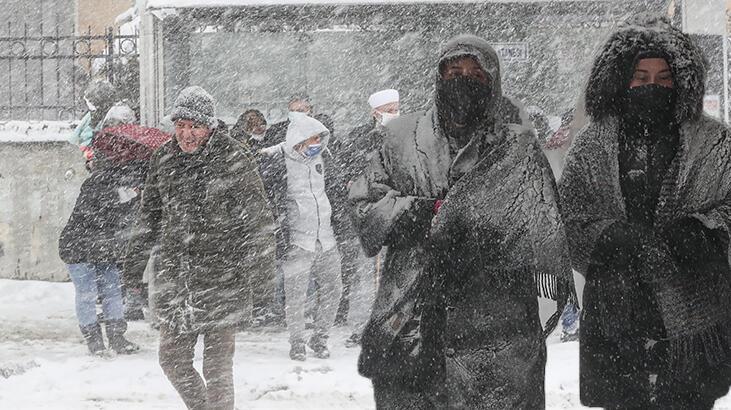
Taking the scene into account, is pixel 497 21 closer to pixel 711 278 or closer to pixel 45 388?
pixel 45 388

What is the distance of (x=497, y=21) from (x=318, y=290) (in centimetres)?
328

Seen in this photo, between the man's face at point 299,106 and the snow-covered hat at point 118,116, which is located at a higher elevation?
the man's face at point 299,106

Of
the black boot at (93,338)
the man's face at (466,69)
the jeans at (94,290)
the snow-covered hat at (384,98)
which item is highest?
the man's face at (466,69)

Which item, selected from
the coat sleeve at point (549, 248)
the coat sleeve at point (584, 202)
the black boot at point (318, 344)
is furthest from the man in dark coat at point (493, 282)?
the black boot at point (318, 344)

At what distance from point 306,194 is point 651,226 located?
17.2ft

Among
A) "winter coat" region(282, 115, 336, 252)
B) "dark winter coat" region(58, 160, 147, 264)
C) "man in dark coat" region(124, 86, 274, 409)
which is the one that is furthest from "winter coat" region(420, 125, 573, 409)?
"dark winter coat" region(58, 160, 147, 264)

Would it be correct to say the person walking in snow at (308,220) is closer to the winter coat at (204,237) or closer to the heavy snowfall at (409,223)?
the heavy snowfall at (409,223)

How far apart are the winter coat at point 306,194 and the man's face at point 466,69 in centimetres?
492

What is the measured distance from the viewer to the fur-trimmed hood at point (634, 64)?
13.2 ft

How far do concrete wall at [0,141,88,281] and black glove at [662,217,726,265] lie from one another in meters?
8.64

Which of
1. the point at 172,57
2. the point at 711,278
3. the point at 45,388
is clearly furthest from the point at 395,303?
the point at 172,57

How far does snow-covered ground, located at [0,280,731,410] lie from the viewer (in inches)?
287

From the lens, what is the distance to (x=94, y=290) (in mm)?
9047

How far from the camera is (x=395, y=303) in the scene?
4.01 m
